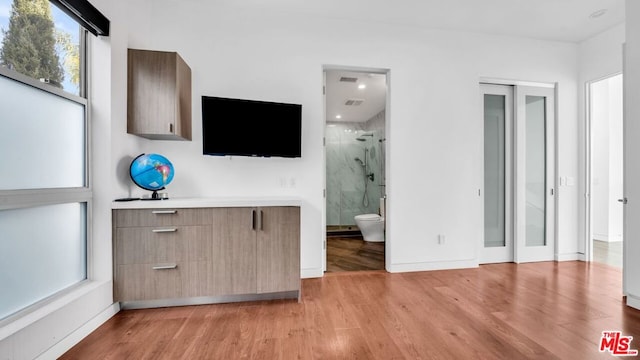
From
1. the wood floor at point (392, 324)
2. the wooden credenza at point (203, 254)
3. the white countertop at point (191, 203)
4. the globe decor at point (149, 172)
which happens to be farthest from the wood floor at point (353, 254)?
the globe decor at point (149, 172)

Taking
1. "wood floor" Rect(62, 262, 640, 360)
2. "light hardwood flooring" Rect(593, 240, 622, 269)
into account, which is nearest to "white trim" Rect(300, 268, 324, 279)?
"wood floor" Rect(62, 262, 640, 360)

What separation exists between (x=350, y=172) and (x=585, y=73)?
3.88 metres

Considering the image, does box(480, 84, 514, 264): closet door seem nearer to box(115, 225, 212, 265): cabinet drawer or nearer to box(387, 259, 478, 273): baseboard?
box(387, 259, 478, 273): baseboard

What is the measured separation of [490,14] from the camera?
3.12 m

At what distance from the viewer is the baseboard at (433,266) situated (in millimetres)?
3281

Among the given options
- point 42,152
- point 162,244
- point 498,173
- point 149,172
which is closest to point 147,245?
point 162,244

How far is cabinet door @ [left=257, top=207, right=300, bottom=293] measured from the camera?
2.42 metres

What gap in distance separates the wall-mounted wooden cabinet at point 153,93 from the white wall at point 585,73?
4985mm

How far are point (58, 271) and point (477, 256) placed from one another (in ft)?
13.5

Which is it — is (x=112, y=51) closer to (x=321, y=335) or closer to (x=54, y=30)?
(x=54, y=30)

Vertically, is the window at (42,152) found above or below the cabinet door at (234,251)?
above

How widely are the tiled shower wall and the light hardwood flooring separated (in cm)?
335

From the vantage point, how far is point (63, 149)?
6.37 ft

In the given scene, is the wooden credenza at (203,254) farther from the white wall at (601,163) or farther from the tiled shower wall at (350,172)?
the white wall at (601,163)
